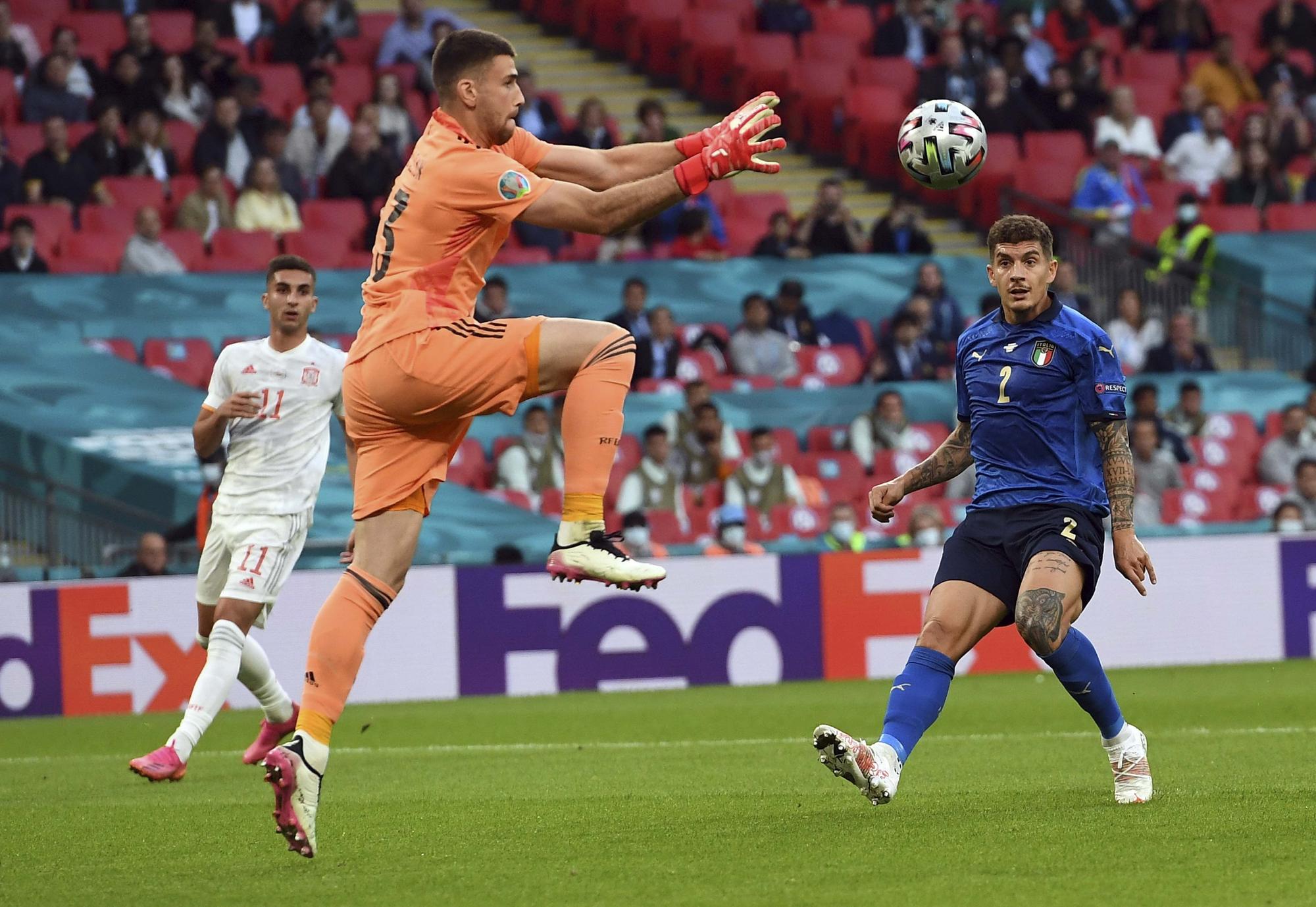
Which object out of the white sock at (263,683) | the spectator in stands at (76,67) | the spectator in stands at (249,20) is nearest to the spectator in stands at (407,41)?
the spectator in stands at (249,20)

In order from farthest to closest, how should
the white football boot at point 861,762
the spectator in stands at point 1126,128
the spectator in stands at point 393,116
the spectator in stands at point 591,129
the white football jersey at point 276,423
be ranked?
the spectator in stands at point 1126,128, the spectator in stands at point 591,129, the spectator in stands at point 393,116, the white football jersey at point 276,423, the white football boot at point 861,762

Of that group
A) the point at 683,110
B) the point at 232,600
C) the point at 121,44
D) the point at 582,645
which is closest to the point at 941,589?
the point at 232,600

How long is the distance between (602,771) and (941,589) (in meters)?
2.52

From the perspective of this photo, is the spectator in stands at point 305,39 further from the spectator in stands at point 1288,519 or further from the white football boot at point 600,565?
the white football boot at point 600,565

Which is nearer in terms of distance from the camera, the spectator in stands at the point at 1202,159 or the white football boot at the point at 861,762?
the white football boot at the point at 861,762

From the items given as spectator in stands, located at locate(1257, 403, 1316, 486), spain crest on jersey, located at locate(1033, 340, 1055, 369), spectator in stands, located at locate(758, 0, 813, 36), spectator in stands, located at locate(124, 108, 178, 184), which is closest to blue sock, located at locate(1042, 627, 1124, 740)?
spain crest on jersey, located at locate(1033, 340, 1055, 369)

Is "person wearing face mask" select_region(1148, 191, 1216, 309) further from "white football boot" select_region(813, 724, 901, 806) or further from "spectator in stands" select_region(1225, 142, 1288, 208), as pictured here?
"white football boot" select_region(813, 724, 901, 806)

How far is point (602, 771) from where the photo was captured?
8.77 m

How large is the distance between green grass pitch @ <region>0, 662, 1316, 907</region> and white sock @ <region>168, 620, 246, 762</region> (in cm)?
25

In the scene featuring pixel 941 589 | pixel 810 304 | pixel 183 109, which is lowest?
pixel 941 589

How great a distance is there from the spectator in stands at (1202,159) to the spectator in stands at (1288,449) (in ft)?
17.0

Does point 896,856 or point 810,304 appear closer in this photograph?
point 896,856

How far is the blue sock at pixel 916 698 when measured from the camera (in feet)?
21.6

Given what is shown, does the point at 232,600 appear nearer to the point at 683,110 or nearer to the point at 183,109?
the point at 183,109
